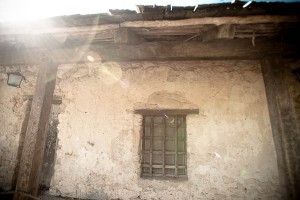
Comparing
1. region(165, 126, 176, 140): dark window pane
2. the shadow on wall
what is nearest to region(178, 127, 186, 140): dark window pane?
region(165, 126, 176, 140): dark window pane

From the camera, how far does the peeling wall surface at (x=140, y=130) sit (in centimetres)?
384

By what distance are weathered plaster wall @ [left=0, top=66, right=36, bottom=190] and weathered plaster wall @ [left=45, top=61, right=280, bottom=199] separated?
845 mm

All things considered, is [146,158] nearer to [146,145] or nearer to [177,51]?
[146,145]

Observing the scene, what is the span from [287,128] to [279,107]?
0.29 m

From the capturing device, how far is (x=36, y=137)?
10.9ft

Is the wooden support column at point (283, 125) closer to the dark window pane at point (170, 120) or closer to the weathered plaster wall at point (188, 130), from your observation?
the weathered plaster wall at point (188, 130)

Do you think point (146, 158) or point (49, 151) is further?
point (49, 151)

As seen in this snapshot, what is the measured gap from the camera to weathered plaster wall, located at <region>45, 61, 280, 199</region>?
12.6ft

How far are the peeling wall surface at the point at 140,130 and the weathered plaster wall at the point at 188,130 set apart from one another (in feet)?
0.05

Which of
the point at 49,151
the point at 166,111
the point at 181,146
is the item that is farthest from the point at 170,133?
the point at 49,151

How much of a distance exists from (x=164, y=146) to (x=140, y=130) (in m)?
0.54

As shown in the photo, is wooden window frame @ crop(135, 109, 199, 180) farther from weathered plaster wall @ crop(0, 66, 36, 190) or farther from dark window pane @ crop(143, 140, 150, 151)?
weathered plaster wall @ crop(0, 66, 36, 190)

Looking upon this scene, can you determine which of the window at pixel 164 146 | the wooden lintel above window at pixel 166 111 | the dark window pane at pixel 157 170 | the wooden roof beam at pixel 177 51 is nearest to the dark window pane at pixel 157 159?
the window at pixel 164 146

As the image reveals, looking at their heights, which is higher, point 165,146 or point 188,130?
point 188,130
